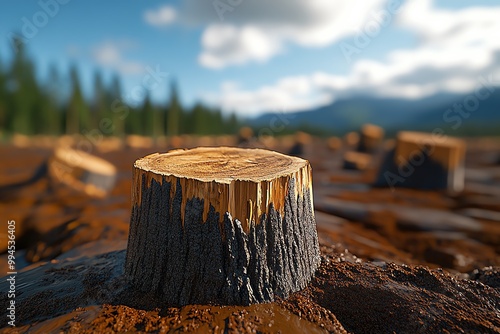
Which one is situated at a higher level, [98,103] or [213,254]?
[98,103]

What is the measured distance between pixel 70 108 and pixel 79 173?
31.0 m

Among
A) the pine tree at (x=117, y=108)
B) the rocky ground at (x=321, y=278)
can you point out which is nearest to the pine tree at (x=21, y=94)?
the pine tree at (x=117, y=108)

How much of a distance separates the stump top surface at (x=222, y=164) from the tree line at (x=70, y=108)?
31446 mm

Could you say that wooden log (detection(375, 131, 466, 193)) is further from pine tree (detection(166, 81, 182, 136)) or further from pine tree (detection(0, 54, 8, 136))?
pine tree (detection(0, 54, 8, 136))

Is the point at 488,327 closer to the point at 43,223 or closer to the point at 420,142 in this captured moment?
the point at 43,223

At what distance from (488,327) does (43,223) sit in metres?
5.45

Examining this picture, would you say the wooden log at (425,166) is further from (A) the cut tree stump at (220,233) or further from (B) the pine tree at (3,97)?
(B) the pine tree at (3,97)

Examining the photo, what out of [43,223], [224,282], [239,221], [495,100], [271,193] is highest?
[495,100]

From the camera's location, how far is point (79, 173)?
732 cm

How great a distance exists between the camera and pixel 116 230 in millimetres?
3975

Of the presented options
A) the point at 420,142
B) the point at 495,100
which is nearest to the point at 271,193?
the point at 420,142

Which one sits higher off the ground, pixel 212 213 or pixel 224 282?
pixel 212 213

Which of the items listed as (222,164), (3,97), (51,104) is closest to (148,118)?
(51,104)

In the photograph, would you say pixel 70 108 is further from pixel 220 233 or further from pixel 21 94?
pixel 220 233
